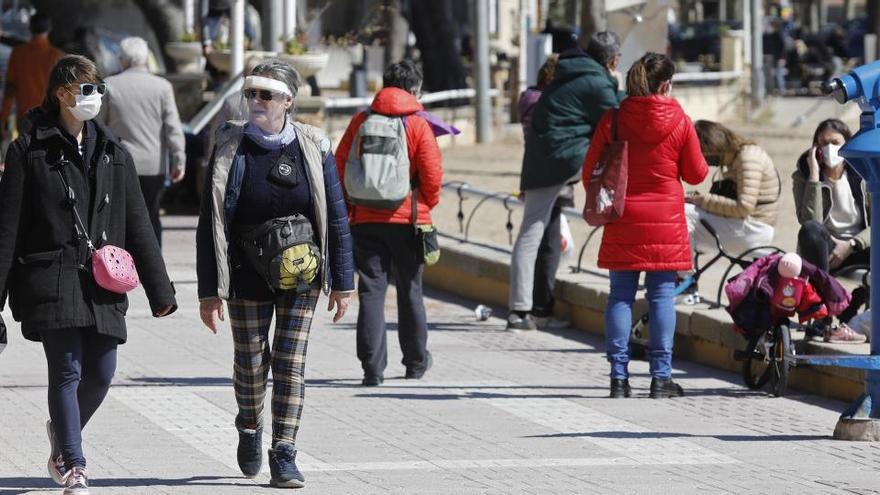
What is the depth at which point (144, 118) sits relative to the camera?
40.1ft

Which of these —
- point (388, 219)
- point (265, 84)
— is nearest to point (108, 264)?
point (265, 84)

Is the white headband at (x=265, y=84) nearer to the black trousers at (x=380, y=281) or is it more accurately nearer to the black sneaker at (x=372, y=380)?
the black trousers at (x=380, y=281)

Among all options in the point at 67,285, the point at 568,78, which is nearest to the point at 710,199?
the point at 568,78

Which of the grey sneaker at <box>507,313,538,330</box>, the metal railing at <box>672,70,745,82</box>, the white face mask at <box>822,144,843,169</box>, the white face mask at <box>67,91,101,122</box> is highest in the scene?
the white face mask at <box>67,91,101,122</box>

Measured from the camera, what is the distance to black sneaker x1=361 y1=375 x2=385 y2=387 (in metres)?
9.76

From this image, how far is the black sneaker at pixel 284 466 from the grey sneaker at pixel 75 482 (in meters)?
0.72

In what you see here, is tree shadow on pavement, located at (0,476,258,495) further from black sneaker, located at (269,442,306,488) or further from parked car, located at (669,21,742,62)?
parked car, located at (669,21,742,62)

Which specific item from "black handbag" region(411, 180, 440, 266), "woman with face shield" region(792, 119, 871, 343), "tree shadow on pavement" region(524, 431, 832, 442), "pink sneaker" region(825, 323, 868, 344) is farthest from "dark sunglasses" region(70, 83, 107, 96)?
"woman with face shield" region(792, 119, 871, 343)

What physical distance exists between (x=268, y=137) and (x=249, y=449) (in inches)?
47.0

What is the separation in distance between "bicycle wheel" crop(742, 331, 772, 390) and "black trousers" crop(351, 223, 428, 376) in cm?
168

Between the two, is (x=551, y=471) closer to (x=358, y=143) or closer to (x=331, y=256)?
(x=331, y=256)

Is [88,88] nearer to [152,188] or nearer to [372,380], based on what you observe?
[372,380]

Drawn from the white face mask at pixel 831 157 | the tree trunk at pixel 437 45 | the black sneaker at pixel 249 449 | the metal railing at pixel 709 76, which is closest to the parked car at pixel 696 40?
the metal railing at pixel 709 76

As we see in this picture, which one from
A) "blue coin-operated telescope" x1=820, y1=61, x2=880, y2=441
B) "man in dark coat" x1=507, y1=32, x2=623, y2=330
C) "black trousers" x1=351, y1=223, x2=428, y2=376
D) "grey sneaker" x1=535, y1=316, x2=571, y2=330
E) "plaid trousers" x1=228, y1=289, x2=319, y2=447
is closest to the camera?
"plaid trousers" x1=228, y1=289, x2=319, y2=447
